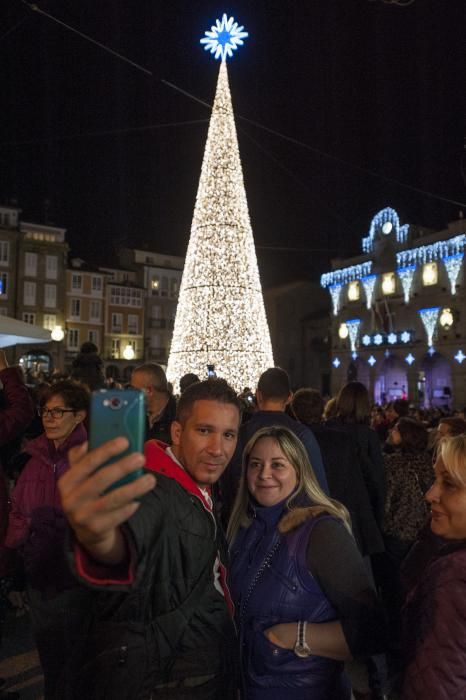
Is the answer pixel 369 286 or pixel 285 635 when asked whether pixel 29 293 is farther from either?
pixel 285 635

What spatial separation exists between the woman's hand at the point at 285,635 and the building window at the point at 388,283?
156 feet

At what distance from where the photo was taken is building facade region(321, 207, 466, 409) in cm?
4141

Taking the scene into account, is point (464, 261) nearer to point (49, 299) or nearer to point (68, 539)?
point (49, 299)

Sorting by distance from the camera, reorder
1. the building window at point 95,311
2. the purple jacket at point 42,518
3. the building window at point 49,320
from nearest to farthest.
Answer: the purple jacket at point 42,518, the building window at point 49,320, the building window at point 95,311

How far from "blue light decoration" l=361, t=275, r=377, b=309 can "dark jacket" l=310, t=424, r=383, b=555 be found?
4587 centimetres

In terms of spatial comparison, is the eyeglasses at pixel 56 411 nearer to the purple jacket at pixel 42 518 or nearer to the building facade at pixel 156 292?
the purple jacket at pixel 42 518

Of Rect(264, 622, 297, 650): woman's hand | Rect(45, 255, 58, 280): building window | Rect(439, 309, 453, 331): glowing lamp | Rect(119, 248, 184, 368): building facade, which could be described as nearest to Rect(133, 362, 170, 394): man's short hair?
Rect(264, 622, 297, 650): woman's hand

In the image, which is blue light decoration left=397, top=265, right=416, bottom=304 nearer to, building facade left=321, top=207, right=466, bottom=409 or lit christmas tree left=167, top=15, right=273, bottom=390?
building facade left=321, top=207, right=466, bottom=409

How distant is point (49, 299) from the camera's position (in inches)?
2012

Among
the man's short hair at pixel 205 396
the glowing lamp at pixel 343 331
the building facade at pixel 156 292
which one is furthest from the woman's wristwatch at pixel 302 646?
the building facade at pixel 156 292

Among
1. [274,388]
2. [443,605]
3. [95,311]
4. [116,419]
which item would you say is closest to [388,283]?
[95,311]

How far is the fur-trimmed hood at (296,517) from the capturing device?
2309 mm

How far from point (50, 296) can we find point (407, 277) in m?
31.8

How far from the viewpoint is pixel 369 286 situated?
4953 centimetres
